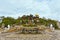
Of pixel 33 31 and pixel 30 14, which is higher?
pixel 30 14

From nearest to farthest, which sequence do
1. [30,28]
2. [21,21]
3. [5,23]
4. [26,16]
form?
[30,28]
[21,21]
[26,16]
[5,23]

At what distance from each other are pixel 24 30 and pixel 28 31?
575mm

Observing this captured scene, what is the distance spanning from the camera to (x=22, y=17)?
3756 cm

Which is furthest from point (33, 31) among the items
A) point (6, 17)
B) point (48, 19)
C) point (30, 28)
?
point (6, 17)

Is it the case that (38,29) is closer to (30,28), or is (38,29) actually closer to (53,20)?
(30,28)

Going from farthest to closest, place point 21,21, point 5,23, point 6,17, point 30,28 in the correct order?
point 6,17 → point 5,23 → point 21,21 → point 30,28

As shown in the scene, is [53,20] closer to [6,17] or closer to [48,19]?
[48,19]

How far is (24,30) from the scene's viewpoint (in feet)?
80.3

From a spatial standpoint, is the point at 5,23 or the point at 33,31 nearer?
the point at 33,31

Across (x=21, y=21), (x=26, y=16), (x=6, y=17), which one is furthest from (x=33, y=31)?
(x=6, y=17)

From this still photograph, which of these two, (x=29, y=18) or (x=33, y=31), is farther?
(x=29, y=18)

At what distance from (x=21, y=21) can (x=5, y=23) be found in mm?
10720

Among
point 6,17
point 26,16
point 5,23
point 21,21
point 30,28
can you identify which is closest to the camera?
point 30,28

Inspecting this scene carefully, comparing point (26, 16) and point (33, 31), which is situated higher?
point (26, 16)
